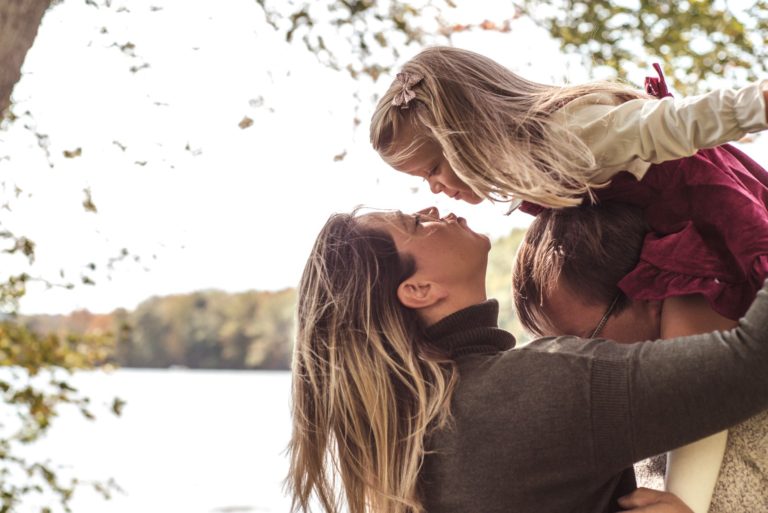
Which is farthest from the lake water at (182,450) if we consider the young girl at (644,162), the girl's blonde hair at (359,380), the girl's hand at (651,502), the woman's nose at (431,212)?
the girl's hand at (651,502)

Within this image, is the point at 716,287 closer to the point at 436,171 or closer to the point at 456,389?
the point at 456,389

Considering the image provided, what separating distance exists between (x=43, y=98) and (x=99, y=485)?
1392 millimetres

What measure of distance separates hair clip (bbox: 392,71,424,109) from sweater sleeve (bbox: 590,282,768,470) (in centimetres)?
84

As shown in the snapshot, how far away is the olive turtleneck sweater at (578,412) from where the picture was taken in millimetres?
1662

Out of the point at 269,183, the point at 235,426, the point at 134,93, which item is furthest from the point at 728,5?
the point at 235,426

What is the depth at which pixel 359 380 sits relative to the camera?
2.06 metres

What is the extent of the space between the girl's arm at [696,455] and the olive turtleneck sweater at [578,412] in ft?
0.42

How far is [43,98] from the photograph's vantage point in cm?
347

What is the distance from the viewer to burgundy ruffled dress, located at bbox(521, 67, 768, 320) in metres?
1.86

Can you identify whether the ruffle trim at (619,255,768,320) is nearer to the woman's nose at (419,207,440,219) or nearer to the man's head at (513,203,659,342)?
the man's head at (513,203,659,342)

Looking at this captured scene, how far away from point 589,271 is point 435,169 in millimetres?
484

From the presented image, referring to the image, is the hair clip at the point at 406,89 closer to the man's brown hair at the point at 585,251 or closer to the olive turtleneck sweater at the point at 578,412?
the man's brown hair at the point at 585,251

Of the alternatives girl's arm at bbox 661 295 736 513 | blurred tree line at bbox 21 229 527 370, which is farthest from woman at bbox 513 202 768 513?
blurred tree line at bbox 21 229 527 370

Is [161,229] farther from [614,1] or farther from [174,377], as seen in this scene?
[174,377]
